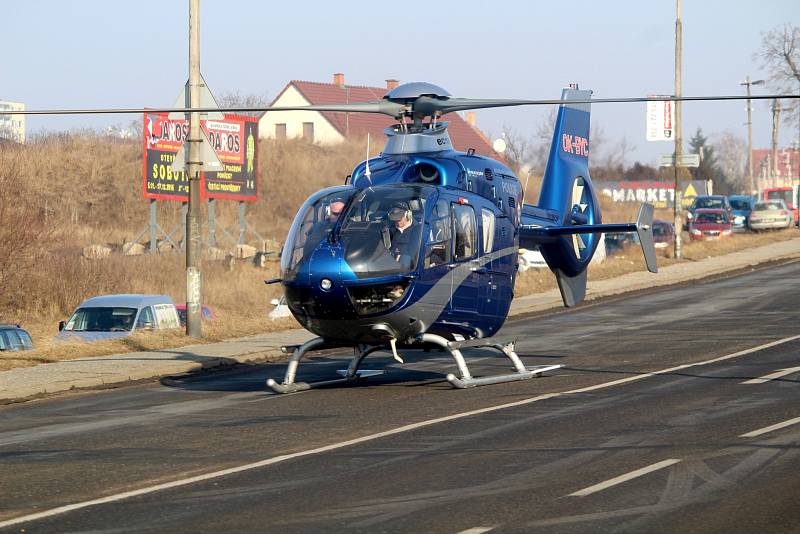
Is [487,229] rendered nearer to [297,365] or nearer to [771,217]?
[297,365]

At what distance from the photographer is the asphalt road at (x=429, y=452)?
832cm

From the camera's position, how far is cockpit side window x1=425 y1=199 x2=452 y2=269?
1475 cm

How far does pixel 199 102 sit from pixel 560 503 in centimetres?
1388

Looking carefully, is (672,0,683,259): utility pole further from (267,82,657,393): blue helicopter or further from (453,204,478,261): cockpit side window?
(453,204,478,261): cockpit side window

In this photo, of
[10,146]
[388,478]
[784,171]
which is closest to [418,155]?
[388,478]

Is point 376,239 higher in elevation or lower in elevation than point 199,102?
lower

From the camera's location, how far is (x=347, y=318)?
14.3 meters

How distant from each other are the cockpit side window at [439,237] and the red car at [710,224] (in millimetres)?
38915

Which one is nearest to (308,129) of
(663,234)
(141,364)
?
(663,234)

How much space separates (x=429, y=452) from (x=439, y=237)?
14.7 ft

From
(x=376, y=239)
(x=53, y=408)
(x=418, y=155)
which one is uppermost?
(x=418, y=155)


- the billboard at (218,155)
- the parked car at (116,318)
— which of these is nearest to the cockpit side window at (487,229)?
the parked car at (116,318)

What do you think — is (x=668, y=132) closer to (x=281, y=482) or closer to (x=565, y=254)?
(x=565, y=254)

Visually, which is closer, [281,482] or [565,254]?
[281,482]
